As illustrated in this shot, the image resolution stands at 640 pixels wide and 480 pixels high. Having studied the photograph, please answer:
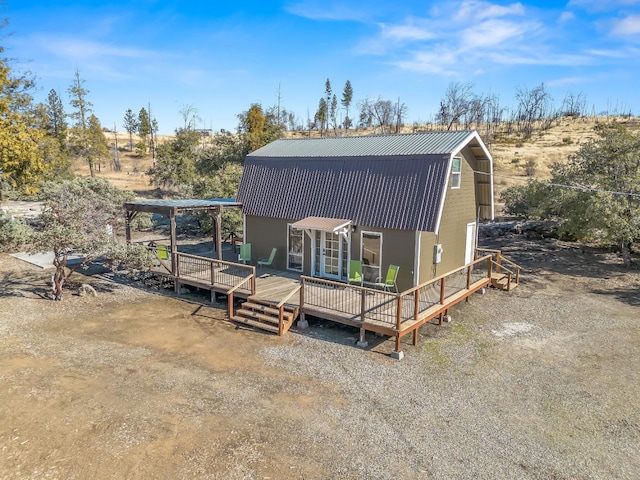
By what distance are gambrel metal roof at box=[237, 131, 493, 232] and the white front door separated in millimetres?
1227

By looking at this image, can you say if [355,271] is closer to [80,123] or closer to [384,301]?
[384,301]

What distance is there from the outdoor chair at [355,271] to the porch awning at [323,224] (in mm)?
1226

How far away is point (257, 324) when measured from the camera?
12484 mm

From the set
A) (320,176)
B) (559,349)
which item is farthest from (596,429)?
(320,176)

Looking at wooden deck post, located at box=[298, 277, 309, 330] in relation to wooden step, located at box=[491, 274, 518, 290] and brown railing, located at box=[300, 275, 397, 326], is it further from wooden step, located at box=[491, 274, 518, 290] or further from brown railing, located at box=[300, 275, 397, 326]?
wooden step, located at box=[491, 274, 518, 290]

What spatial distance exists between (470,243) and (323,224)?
21.6 feet

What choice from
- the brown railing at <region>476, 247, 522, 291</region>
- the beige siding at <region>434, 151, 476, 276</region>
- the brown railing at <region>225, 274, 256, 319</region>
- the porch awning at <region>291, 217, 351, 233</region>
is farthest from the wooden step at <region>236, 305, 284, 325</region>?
the brown railing at <region>476, 247, 522, 291</region>

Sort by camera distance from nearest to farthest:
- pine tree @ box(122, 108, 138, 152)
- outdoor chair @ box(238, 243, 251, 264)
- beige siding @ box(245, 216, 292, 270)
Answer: beige siding @ box(245, 216, 292, 270) < outdoor chair @ box(238, 243, 251, 264) < pine tree @ box(122, 108, 138, 152)

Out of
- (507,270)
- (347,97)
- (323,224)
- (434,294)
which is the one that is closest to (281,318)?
(323,224)

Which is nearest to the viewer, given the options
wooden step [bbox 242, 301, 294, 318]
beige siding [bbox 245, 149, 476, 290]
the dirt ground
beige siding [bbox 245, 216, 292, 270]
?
the dirt ground

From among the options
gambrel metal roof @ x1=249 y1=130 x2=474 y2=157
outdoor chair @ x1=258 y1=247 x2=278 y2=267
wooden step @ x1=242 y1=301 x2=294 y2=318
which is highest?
gambrel metal roof @ x1=249 y1=130 x2=474 y2=157

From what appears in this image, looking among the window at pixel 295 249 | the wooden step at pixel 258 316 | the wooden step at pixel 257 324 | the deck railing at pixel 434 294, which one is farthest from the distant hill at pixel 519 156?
the wooden step at pixel 257 324

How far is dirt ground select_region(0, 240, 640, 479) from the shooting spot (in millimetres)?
6859

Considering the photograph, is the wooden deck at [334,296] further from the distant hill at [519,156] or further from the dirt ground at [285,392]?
the distant hill at [519,156]
